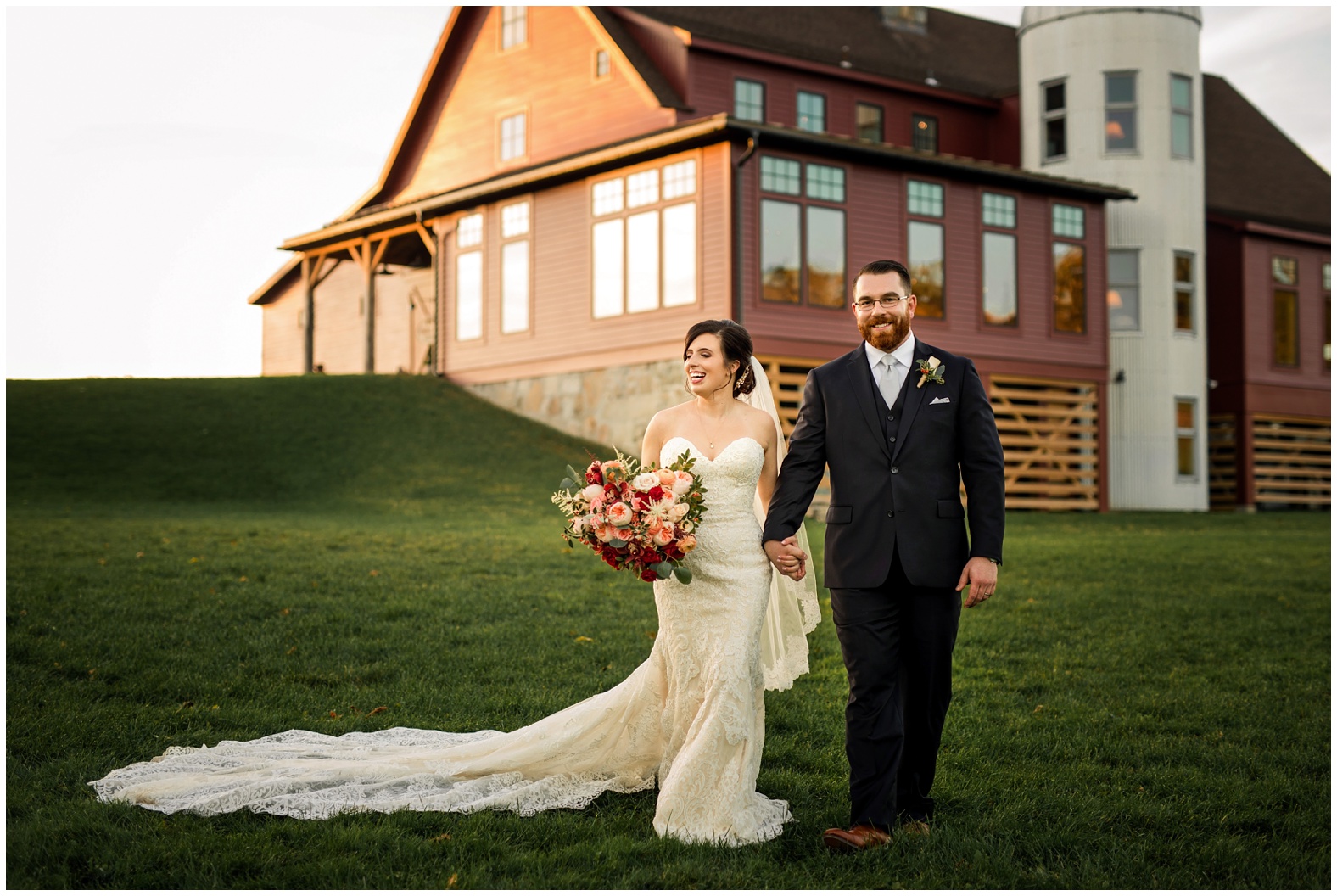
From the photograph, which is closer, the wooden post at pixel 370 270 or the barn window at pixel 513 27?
the barn window at pixel 513 27

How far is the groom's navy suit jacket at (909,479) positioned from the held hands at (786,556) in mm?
39

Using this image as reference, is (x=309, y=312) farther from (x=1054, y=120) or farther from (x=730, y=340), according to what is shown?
(x=730, y=340)

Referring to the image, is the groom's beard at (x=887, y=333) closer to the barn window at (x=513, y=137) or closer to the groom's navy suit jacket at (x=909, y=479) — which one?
the groom's navy suit jacket at (x=909, y=479)

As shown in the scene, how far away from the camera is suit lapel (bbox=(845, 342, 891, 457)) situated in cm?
520

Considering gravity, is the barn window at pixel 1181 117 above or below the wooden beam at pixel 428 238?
above

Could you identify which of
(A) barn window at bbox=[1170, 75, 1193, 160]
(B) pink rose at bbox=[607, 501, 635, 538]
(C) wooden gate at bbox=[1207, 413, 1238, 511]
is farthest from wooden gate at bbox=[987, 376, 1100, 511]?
(B) pink rose at bbox=[607, 501, 635, 538]

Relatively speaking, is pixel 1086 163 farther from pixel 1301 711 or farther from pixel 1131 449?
pixel 1301 711

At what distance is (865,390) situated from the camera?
5.25 meters

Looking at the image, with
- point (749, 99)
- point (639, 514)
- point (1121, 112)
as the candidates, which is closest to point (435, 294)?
point (749, 99)

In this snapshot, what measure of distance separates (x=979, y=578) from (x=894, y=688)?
594 mm

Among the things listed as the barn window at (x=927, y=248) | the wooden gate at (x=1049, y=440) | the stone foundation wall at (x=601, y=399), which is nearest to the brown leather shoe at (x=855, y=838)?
the stone foundation wall at (x=601, y=399)

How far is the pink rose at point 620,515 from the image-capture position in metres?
5.18

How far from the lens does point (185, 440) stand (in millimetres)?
22672

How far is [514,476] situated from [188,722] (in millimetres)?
14012
